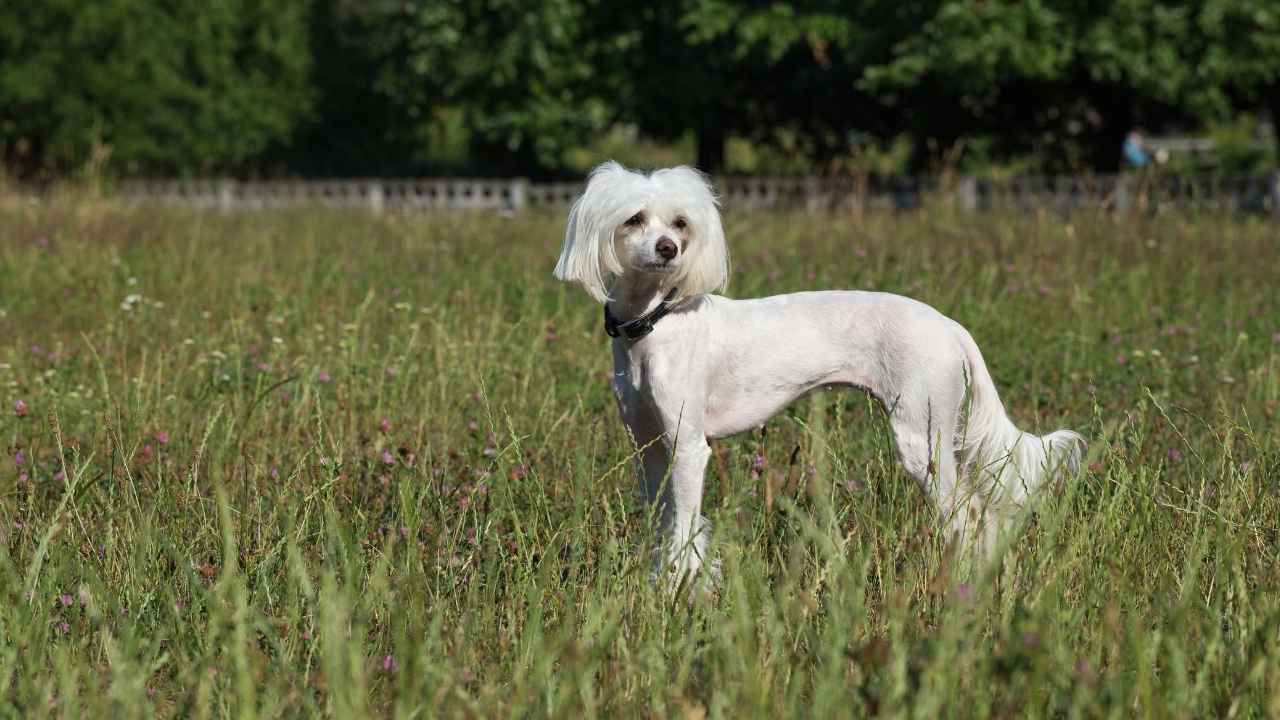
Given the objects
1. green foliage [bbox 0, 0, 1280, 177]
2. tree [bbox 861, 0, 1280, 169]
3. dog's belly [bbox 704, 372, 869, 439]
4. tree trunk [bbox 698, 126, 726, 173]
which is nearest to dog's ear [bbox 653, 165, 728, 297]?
dog's belly [bbox 704, 372, 869, 439]

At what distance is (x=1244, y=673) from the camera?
2.42 m

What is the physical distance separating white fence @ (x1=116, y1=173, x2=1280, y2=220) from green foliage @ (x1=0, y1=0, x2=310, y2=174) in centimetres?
125

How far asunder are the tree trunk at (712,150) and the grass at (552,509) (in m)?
15.0

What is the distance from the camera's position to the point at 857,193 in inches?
474

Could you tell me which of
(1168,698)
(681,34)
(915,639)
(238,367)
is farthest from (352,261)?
(681,34)

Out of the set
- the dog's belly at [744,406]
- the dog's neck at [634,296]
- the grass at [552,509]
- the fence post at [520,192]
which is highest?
the dog's neck at [634,296]

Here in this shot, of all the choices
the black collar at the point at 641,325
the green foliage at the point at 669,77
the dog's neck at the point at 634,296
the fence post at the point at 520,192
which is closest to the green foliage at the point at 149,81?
the green foliage at the point at 669,77

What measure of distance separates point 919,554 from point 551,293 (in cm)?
530

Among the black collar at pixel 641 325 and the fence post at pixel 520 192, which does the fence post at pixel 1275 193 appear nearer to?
the fence post at pixel 520 192

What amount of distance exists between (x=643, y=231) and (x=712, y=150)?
21633 millimetres

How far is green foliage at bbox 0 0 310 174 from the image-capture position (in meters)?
25.9

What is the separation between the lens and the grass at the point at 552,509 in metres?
2.40

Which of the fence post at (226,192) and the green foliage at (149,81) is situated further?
the fence post at (226,192)

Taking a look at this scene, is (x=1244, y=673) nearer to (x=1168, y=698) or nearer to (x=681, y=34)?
(x=1168, y=698)
